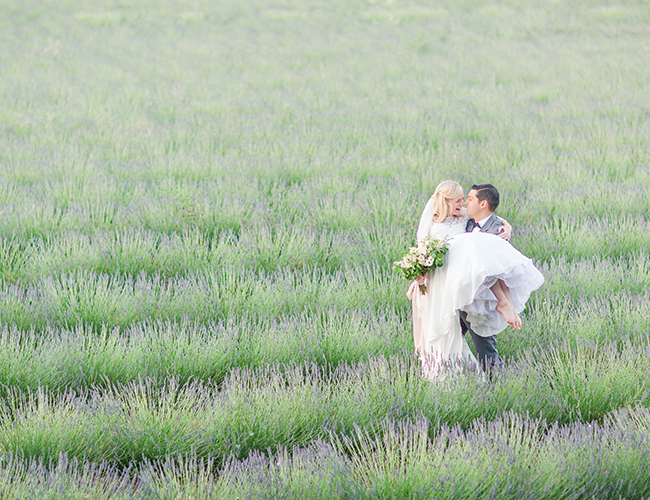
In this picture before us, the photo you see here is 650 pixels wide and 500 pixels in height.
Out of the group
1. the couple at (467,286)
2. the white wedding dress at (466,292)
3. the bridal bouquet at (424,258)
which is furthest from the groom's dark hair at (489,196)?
the bridal bouquet at (424,258)

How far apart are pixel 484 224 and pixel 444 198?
0.38 m

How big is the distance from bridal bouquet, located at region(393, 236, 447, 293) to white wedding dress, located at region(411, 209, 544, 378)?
81 mm

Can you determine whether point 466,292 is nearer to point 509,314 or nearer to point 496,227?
point 509,314

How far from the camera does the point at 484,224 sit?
10.9 feet

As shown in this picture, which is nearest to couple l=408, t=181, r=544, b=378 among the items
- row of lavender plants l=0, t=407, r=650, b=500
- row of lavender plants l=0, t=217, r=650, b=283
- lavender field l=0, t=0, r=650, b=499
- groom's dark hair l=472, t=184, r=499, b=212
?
groom's dark hair l=472, t=184, r=499, b=212

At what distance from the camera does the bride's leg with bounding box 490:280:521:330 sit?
2852mm

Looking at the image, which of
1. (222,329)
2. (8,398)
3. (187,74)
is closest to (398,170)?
(222,329)

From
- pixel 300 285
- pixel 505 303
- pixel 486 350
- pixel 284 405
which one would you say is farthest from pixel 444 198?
pixel 284 405

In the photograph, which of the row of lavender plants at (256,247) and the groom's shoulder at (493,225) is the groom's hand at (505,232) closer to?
the groom's shoulder at (493,225)

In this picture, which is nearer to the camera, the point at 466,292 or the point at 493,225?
the point at 466,292

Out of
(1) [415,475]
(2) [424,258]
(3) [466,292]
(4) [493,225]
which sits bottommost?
(1) [415,475]

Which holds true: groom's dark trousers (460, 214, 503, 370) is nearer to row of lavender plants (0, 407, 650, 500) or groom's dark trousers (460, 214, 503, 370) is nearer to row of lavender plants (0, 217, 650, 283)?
row of lavender plants (0, 407, 650, 500)

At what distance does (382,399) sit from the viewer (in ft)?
8.62

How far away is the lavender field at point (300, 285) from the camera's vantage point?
220cm
